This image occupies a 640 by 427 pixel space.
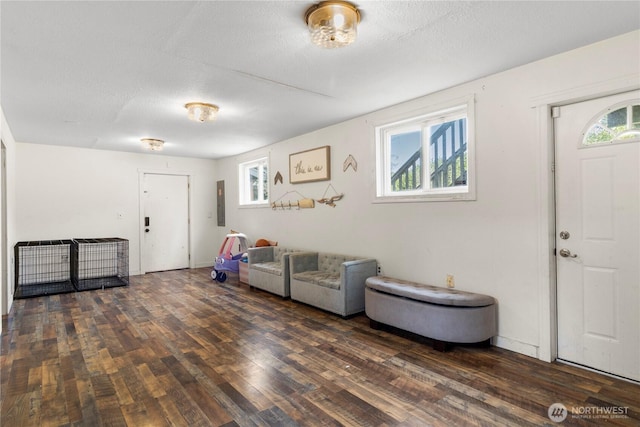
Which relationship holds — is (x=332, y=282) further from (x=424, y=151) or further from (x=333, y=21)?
(x=333, y=21)

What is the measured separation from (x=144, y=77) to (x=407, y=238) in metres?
3.05

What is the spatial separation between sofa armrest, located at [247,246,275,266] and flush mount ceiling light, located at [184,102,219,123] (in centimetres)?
238

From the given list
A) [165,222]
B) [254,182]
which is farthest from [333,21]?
[165,222]

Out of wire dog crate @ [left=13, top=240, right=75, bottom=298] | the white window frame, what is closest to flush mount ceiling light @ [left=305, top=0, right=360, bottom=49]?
the white window frame

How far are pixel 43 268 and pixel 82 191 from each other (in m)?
1.43

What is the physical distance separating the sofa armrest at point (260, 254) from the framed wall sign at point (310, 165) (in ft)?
3.97

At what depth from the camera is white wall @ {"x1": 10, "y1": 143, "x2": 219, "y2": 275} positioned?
554 cm

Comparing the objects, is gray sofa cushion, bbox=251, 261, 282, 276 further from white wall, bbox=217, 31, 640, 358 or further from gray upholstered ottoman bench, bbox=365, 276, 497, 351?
gray upholstered ottoman bench, bbox=365, 276, 497, 351

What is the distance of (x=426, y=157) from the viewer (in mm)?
3689

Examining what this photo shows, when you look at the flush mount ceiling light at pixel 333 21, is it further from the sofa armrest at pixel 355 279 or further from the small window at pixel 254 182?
the small window at pixel 254 182

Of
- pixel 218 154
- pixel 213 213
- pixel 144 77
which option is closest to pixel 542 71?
pixel 144 77

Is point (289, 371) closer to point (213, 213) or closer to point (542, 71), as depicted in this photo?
point (542, 71)

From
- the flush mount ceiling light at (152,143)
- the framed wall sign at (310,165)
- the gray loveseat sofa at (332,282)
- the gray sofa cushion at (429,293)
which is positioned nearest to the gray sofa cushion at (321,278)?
the gray loveseat sofa at (332,282)

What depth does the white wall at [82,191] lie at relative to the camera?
18.2 feet
